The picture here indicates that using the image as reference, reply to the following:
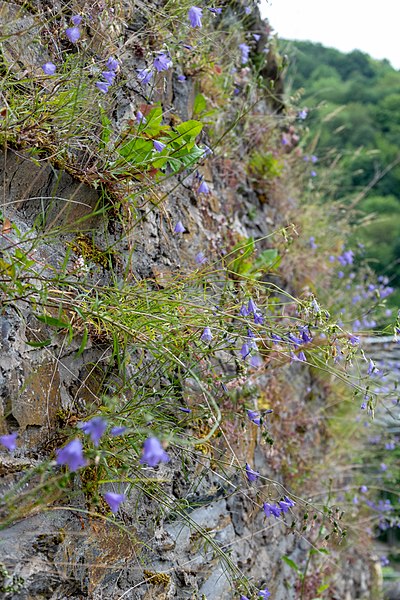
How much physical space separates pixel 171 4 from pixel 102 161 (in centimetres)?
79

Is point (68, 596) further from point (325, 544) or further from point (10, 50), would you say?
point (325, 544)

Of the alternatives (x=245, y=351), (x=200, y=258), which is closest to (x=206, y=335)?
(x=245, y=351)

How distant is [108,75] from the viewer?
1884 millimetres

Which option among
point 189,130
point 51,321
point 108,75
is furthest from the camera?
point 189,130

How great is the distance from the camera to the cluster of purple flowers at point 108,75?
184 centimetres

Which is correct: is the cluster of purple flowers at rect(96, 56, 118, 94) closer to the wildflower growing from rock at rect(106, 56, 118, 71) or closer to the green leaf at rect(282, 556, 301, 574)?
the wildflower growing from rock at rect(106, 56, 118, 71)

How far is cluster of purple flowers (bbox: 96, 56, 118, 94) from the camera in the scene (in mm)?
1841

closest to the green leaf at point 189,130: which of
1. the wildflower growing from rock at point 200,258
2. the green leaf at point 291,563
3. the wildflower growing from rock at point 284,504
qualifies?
the wildflower growing from rock at point 200,258

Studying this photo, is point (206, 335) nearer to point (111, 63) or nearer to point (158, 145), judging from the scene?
point (158, 145)

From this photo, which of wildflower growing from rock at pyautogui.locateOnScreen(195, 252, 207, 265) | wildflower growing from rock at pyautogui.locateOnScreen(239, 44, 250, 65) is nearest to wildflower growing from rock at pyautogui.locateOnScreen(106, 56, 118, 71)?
wildflower growing from rock at pyautogui.locateOnScreen(195, 252, 207, 265)

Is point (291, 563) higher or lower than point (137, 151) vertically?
lower

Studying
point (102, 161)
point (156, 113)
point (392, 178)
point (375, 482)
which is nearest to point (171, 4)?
point (156, 113)

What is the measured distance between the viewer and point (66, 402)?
171cm

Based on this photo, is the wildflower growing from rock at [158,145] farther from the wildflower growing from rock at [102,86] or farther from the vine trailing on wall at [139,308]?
the wildflower growing from rock at [102,86]
